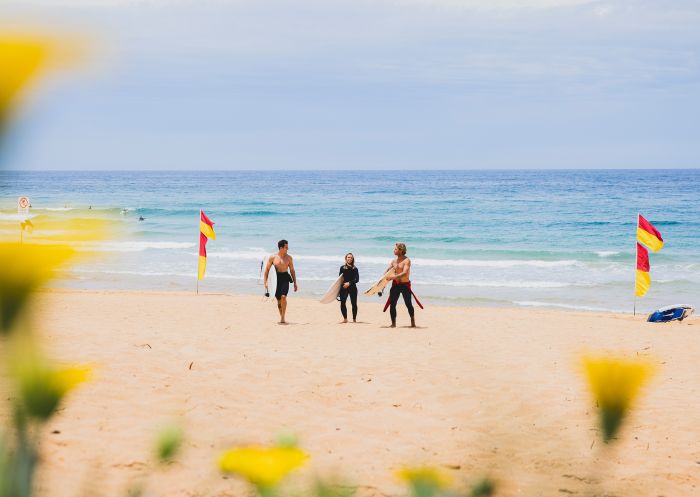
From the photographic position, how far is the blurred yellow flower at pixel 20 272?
1.25ft

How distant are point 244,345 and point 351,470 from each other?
4718 mm

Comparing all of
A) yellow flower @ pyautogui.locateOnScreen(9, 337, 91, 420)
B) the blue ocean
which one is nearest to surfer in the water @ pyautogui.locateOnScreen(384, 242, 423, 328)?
the blue ocean

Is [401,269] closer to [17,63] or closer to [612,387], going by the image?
[612,387]

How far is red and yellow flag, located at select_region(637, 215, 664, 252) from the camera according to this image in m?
13.7

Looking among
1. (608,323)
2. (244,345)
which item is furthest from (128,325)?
(608,323)

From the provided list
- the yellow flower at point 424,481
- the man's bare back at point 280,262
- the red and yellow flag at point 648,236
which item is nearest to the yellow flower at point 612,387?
the yellow flower at point 424,481

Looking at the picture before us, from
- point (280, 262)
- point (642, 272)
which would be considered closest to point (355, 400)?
point (280, 262)

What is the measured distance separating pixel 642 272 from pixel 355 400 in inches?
370

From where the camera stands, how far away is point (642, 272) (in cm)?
1418

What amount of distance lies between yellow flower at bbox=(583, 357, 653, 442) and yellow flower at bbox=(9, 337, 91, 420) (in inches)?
13.7

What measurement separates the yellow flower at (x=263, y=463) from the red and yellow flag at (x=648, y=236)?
1410 cm

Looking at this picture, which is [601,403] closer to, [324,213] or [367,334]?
[367,334]

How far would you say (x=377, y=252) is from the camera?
2889 cm

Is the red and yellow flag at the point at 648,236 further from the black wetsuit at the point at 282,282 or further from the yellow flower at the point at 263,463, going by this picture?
the yellow flower at the point at 263,463
